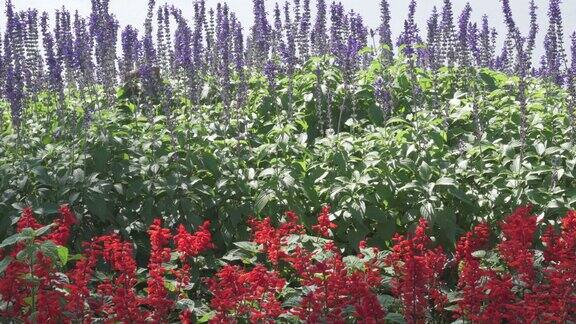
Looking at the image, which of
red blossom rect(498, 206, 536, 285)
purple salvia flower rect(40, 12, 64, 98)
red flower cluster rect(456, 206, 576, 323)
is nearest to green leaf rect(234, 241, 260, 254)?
red flower cluster rect(456, 206, 576, 323)

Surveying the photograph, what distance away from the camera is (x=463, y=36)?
7.69m

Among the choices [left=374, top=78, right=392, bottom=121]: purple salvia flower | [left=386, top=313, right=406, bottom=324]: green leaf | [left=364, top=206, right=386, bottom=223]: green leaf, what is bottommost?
[left=386, top=313, right=406, bottom=324]: green leaf

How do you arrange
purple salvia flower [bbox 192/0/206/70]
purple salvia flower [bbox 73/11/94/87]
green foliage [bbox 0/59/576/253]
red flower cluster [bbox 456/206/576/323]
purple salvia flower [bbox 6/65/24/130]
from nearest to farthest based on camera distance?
red flower cluster [bbox 456/206/576/323] → green foliage [bbox 0/59/576/253] → purple salvia flower [bbox 6/65/24/130] → purple salvia flower [bbox 73/11/94/87] → purple salvia flower [bbox 192/0/206/70]

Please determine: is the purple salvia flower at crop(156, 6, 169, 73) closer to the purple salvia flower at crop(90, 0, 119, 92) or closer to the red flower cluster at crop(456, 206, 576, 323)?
the purple salvia flower at crop(90, 0, 119, 92)

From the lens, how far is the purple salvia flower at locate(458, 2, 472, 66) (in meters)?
7.62

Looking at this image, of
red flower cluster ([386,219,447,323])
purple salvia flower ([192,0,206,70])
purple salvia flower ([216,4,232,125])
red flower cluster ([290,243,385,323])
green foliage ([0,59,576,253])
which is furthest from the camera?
purple salvia flower ([192,0,206,70])

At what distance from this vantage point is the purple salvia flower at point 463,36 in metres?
7.62

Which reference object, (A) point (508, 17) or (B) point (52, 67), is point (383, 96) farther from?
(B) point (52, 67)

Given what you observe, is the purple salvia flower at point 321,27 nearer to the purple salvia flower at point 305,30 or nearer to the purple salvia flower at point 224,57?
the purple salvia flower at point 305,30

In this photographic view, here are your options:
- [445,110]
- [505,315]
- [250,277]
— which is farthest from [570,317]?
[445,110]

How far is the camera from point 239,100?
6.98 meters

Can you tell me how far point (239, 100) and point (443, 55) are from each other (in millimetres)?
3284

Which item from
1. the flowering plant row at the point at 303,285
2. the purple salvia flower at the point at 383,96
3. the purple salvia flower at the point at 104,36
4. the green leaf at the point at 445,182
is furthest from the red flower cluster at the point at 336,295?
the purple salvia flower at the point at 104,36

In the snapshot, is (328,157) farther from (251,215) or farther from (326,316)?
(326,316)
